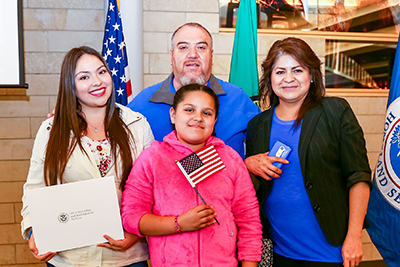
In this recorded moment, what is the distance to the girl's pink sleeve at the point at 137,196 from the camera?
1.48 meters

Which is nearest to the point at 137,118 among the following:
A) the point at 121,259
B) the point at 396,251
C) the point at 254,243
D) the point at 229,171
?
the point at 229,171

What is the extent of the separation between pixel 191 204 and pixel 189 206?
0.01 m

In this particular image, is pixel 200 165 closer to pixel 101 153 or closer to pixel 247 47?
pixel 101 153

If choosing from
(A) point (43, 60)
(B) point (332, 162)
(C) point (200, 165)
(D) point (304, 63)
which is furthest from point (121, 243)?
(A) point (43, 60)

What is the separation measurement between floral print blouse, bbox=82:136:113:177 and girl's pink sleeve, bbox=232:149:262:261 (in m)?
0.61

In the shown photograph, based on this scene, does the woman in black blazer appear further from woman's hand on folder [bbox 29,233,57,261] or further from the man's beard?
woman's hand on folder [bbox 29,233,57,261]

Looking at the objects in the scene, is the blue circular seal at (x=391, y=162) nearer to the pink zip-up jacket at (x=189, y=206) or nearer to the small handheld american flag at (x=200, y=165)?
the pink zip-up jacket at (x=189, y=206)

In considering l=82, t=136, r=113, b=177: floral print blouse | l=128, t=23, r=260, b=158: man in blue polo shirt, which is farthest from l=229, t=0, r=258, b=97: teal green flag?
l=82, t=136, r=113, b=177: floral print blouse

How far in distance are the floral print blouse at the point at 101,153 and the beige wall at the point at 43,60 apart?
2.14 meters

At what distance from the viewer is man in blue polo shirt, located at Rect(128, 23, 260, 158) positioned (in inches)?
84.3

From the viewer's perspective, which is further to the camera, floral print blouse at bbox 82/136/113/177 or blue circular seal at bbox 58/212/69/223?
floral print blouse at bbox 82/136/113/177

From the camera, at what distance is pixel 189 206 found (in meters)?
1.49

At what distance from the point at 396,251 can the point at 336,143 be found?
45.4 inches

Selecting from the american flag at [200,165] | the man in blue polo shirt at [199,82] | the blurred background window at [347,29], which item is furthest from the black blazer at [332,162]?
the blurred background window at [347,29]
